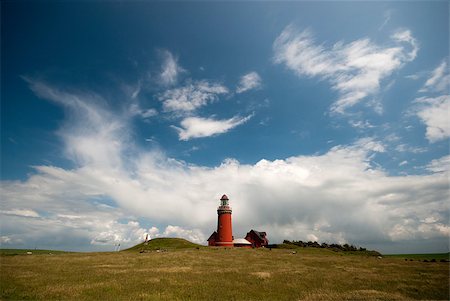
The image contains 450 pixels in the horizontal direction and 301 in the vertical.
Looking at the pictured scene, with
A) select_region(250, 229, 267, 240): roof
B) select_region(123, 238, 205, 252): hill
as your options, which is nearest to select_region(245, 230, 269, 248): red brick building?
select_region(250, 229, 267, 240): roof

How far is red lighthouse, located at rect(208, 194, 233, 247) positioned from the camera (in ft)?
255

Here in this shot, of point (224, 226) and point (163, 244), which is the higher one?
point (224, 226)

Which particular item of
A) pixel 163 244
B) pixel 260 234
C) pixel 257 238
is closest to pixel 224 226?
pixel 163 244

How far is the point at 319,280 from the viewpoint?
25453 mm

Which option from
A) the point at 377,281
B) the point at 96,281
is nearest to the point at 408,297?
the point at 377,281

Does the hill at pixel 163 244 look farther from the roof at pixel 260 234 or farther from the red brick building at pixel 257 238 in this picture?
the roof at pixel 260 234

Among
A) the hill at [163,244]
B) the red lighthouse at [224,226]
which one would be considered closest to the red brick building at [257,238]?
the red lighthouse at [224,226]

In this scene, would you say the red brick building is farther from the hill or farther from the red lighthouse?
the hill

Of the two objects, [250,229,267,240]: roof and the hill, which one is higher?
[250,229,267,240]: roof

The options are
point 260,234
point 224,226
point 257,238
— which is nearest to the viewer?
point 224,226

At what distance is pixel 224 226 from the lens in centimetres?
7906

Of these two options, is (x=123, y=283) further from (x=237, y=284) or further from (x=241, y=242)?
(x=241, y=242)

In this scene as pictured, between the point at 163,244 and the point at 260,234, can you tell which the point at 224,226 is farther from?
the point at 260,234

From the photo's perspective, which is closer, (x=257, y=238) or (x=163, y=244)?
(x=163, y=244)
